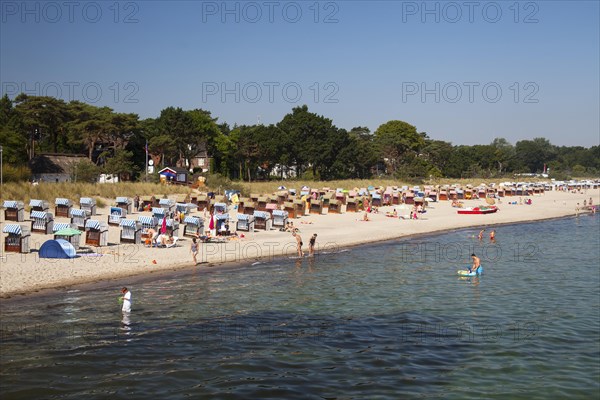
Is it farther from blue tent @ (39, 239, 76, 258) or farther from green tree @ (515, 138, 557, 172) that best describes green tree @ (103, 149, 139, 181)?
green tree @ (515, 138, 557, 172)

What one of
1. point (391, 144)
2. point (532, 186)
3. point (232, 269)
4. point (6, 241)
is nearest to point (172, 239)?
point (232, 269)

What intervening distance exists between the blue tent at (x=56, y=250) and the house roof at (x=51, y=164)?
3636 centimetres

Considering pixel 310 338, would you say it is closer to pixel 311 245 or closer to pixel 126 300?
pixel 126 300

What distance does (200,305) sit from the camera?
1894 centimetres

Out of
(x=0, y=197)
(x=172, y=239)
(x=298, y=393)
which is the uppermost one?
(x=0, y=197)

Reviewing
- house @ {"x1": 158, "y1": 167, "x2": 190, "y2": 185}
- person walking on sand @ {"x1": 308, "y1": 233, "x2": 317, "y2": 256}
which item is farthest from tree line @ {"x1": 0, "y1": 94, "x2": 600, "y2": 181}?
person walking on sand @ {"x1": 308, "y1": 233, "x2": 317, "y2": 256}

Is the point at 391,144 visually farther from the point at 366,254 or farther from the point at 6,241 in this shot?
the point at 6,241

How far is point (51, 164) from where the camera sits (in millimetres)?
57656

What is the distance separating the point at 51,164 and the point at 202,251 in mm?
36630

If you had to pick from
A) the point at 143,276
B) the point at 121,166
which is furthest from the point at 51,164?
the point at 143,276

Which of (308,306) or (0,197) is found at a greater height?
(0,197)

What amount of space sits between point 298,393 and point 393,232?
26724mm

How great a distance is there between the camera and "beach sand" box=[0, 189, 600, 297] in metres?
20.5

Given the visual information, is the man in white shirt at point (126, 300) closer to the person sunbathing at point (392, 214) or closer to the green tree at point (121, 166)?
the person sunbathing at point (392, 214)
